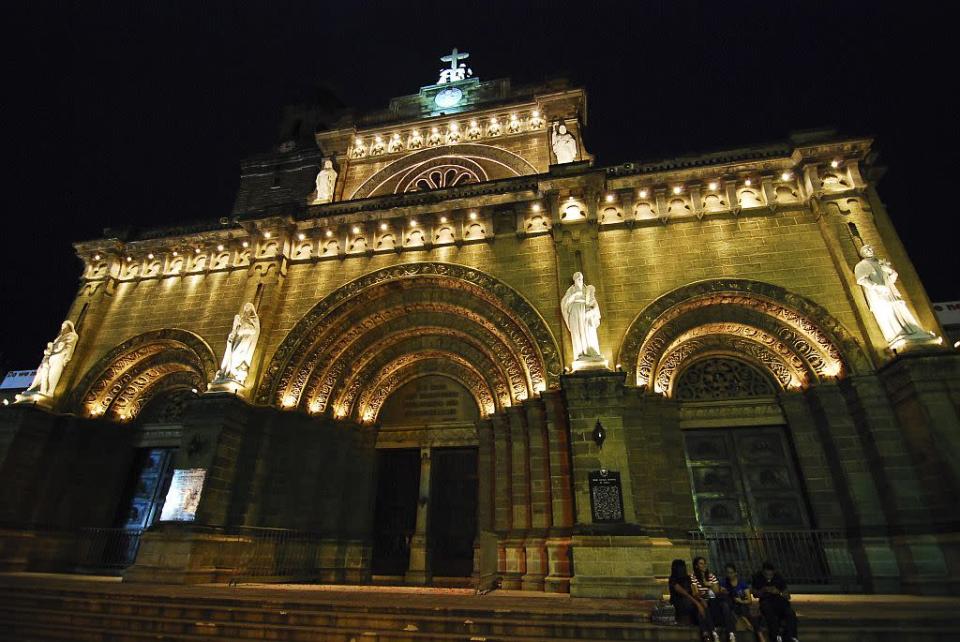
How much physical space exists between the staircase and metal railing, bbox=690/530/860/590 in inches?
110

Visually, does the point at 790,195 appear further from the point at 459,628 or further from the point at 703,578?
the point at 459,628

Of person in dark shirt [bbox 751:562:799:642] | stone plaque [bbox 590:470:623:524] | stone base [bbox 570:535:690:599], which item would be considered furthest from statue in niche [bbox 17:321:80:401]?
person in dark shirt [bbox 751:562:799:642]

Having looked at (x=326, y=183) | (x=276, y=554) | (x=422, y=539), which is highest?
(x=326, y=183)

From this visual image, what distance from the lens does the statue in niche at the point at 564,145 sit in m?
14.9

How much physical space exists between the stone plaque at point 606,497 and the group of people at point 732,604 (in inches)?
96.9

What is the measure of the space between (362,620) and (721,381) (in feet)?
31.6

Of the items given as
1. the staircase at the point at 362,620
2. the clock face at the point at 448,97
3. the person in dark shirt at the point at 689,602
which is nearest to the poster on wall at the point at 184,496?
the staircase at the point at 362,620

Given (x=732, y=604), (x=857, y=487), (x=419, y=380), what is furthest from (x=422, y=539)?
(x=857, y=487)

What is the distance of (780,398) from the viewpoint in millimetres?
11062

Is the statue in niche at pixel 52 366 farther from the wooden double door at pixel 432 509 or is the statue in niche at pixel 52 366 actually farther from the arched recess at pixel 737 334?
the arched recess at pixel 737 334

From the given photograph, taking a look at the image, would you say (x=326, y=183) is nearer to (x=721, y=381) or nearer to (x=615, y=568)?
(x=721, y=381)

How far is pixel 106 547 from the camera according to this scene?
43.2 feet

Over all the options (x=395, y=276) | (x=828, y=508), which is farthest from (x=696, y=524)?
(x=395, y=276)

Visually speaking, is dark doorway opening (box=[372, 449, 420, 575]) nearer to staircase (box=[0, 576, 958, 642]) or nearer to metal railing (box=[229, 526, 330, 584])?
metal railing (box=[229, 526, 330, 584])
